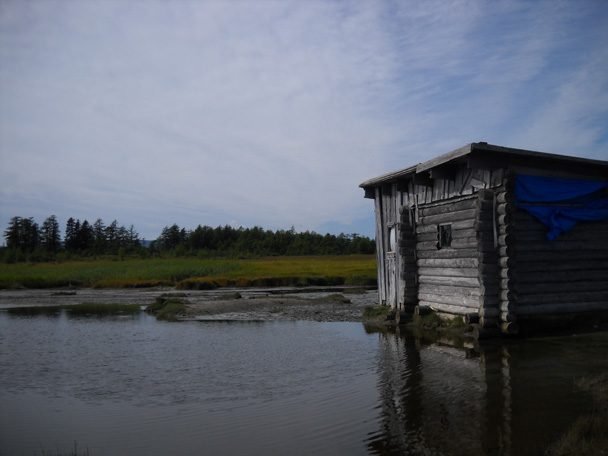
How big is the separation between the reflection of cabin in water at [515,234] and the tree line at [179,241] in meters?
69.3

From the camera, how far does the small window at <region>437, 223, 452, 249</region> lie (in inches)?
555

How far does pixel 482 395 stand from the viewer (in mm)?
7152

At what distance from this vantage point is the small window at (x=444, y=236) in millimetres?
14086

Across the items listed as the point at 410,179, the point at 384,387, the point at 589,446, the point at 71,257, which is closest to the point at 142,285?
the point at 410,179

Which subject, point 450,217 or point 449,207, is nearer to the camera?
point 450,217

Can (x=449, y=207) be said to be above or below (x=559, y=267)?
above

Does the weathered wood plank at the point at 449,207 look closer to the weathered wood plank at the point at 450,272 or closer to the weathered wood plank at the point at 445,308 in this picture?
the weathered wood plank at the point at 450,272

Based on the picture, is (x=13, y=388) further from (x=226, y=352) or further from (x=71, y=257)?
(x=71, y=257)

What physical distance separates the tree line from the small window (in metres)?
68.5

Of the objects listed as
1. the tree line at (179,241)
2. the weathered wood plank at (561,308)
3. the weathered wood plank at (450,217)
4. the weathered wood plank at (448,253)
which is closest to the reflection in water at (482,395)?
the weathered wood plank at (561,308)

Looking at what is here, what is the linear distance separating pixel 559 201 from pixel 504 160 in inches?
68.6

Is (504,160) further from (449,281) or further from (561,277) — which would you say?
(449,281)

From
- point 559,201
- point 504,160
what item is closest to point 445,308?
point 559,201

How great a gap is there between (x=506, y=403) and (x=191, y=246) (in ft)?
291
